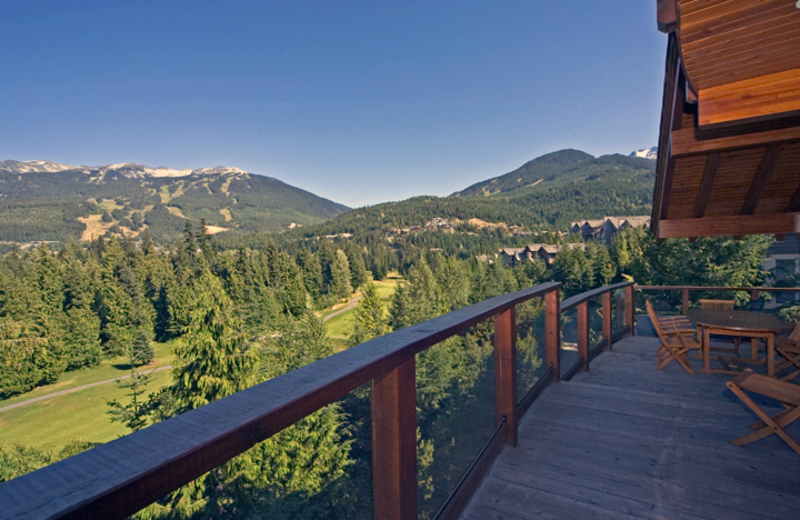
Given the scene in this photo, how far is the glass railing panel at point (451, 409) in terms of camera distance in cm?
204

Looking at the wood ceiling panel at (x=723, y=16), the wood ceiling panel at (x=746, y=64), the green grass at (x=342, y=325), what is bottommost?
the green grass at (x=342, y=325)

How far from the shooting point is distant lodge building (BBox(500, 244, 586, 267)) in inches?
2896

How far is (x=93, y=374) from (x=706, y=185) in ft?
194

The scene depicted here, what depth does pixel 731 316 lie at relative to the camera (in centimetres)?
596

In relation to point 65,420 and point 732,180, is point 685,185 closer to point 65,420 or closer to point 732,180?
point 732,180

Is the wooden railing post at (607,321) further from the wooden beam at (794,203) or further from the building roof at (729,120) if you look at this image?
the wooden beam at (794,203)

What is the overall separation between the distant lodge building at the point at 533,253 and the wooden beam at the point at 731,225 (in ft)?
214

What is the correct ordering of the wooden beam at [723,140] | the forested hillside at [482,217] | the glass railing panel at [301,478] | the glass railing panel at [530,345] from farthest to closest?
the forested hillside at [482,217]
the wooden beam at [723,140]
the glass railing panel at [530,345]
the glass railing panel at [301,478]

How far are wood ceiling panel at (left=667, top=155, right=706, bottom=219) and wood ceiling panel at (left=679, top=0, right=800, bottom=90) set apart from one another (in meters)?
2.29

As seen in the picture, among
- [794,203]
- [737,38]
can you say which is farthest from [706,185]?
[737,38]

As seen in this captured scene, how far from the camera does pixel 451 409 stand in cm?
255

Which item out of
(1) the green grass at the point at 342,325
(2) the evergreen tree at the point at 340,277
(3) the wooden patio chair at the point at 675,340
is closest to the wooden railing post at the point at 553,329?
(3) the wooden patio chair at the point at 675,340

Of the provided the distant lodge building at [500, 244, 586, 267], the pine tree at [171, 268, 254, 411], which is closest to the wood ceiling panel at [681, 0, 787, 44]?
the pine tree at [171, 268, 254, 411]

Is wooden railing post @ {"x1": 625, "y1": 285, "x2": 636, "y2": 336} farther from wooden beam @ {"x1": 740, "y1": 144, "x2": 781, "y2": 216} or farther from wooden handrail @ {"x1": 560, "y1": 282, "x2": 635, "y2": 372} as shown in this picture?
wooden beam @ {"x1": 740, "y1": 144, "x2": 781, "y2": 216}
